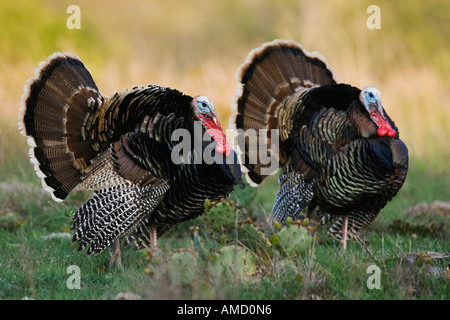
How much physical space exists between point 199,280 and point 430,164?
621 centimetres

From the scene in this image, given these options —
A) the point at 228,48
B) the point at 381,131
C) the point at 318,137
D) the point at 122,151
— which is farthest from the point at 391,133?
the point at 228,48

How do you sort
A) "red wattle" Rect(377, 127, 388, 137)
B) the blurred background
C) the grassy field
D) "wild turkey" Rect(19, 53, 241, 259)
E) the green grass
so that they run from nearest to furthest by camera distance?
1. the green grass
2. the grassy field
3. "wild turkey" Rect(19, 53, 241, 259)
4. "red wattle" Rect(377, 127, 388, 137)
5. the blurred background

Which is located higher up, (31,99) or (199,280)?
(31,99)

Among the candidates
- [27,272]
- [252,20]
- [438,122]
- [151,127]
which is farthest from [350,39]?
[252,20]

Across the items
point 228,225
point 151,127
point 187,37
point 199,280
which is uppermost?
point 187,37

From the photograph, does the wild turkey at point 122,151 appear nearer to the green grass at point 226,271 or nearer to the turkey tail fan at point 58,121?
the turkey tail fan at point 58,121

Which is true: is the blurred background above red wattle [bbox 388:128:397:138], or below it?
above

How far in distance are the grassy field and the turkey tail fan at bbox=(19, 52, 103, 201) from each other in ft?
2.24

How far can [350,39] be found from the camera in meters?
13.3

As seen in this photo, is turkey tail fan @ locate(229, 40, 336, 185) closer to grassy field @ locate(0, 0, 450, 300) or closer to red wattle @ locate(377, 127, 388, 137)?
grassy field @ locate(0, 0, 450, 300)

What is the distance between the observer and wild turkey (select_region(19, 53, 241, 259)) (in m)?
5.16

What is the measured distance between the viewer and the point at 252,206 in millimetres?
7371

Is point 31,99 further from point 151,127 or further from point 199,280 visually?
point 199,280

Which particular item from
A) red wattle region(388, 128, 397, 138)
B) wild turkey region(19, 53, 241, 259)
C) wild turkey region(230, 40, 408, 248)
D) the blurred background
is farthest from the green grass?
the blurred background
